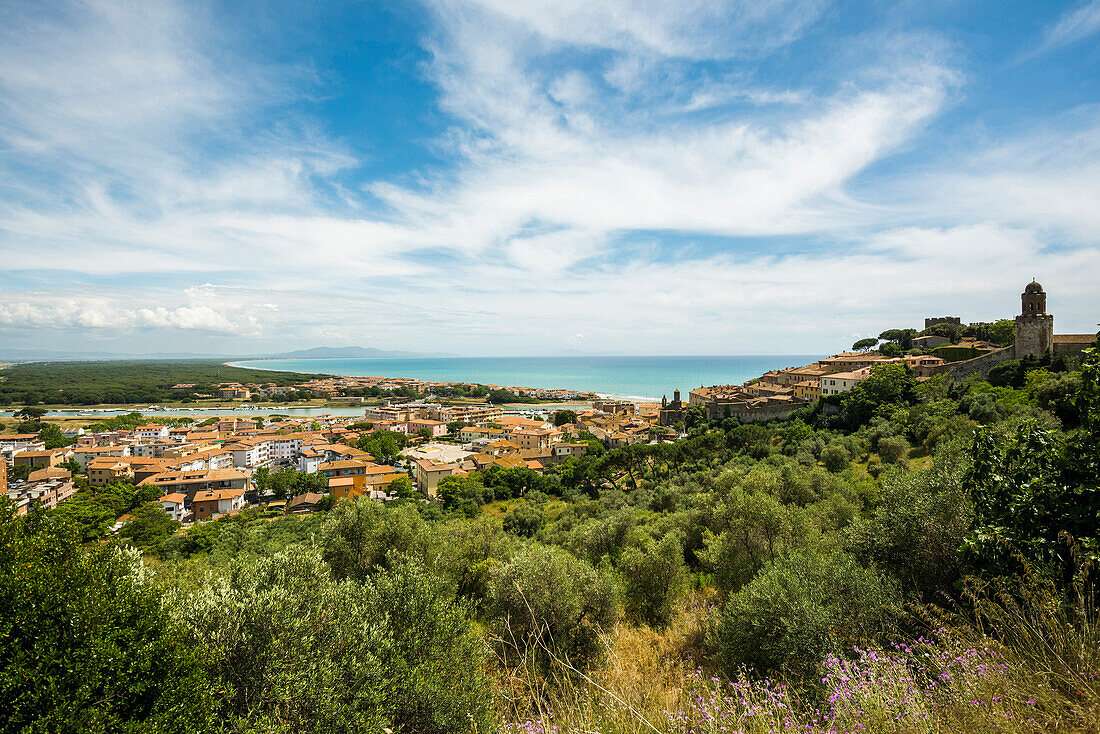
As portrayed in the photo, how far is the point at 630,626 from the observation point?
1134cm

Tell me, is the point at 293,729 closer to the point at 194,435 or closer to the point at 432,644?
the point at 432,644

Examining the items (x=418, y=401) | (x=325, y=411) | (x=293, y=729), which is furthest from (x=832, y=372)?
(x=325, y=411)

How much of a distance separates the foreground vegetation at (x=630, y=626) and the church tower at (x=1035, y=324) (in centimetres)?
3279

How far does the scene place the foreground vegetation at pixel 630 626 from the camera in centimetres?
357

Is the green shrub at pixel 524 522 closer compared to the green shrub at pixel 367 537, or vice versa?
the green shrub at pixel 367 537

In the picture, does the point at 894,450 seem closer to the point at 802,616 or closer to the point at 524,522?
the point at 524,522

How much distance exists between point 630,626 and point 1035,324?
140ft

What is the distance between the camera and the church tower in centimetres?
3356

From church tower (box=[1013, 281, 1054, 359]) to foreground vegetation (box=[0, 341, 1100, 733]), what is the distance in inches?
1291

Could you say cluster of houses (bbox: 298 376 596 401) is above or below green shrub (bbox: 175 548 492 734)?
below

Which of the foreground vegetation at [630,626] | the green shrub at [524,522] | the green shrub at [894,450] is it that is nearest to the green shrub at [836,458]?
the green shrub at [894,450]

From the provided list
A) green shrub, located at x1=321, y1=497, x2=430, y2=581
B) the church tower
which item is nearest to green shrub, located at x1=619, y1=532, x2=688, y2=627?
green shrub, located at x1=321, y1=497, x2=430, y2=581

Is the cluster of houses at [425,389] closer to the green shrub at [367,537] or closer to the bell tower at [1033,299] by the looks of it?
the bell tower at [1033,299]

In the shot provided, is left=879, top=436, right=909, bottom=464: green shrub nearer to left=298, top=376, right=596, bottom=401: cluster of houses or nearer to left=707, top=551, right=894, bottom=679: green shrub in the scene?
left=707, top=551, right=894, bottom=679: green shrub
